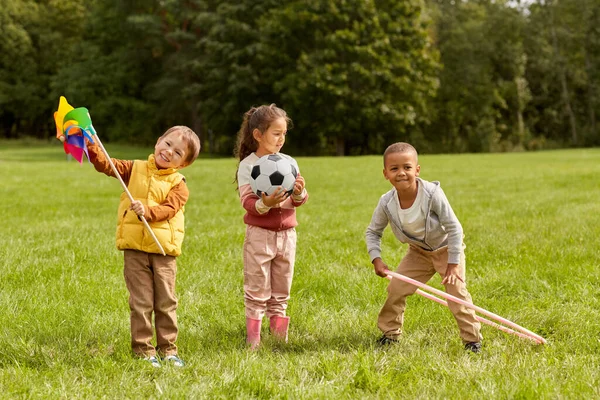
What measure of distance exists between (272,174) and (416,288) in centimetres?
130

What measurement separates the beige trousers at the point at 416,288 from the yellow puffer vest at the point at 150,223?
1.52 m

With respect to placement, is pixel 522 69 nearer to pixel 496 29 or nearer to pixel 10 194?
pixel 496 29

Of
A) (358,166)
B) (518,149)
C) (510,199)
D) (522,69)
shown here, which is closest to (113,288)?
(510,199)

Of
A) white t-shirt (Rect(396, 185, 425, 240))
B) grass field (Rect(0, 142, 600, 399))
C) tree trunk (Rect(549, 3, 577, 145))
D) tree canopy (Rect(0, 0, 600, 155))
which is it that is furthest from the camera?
tree trunk (Rect(549, 3, 577, 145))

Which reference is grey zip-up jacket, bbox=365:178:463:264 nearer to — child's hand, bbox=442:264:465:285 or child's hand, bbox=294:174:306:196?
child's hand, bbox=442:264:465:285

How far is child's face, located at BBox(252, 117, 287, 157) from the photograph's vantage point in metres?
4.45

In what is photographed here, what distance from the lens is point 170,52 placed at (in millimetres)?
50312

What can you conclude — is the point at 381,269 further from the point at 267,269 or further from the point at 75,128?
the point at 75,128

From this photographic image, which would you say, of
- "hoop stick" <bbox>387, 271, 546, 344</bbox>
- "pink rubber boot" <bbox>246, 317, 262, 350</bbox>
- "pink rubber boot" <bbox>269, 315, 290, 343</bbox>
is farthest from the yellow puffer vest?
"hoop stick" <bbox>387, 271, 546, 344</bbox>

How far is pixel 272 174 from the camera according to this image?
4.18 m

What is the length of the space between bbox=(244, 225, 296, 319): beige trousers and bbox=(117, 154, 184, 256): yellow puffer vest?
535mm

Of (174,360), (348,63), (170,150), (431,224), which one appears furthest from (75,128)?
(348,63)

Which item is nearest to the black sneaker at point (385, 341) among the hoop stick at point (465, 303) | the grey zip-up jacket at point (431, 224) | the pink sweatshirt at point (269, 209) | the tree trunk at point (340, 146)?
the hoop stick at point (465, 303)

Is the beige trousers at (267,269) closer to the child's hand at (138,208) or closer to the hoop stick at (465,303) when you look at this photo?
the hoop stick at (465,303)
